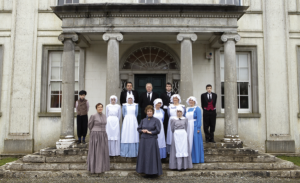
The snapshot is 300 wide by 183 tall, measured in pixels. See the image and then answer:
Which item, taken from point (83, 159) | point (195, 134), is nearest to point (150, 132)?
point (195, 134)

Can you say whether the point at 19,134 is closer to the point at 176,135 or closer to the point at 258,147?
the point at 176,135

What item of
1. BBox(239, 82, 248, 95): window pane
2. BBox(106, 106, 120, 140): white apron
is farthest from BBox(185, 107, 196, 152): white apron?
BBox(239, 82, 248, 95): window pane

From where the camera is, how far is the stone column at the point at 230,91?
8.18 metres

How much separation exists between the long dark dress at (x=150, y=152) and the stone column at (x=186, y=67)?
2.20m

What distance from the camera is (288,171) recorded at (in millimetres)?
6613

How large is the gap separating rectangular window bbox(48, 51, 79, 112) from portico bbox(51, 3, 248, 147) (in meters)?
2.20

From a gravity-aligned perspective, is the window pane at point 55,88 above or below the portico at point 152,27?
below

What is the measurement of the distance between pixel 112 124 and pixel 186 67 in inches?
120

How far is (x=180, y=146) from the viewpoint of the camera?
6355mm

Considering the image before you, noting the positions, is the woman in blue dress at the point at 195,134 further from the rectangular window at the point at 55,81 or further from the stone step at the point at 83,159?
the rectangular window at the point at 55,81

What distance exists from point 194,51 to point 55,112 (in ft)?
19.8

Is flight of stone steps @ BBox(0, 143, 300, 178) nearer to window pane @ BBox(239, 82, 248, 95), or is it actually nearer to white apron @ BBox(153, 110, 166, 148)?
white apron @ BBox(153, 110, 166, 148)

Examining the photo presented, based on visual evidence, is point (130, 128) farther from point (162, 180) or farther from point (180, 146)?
point (162, 180)

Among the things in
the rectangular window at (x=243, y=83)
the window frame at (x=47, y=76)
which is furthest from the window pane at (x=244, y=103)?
the window frame at (x=47, y=76)
